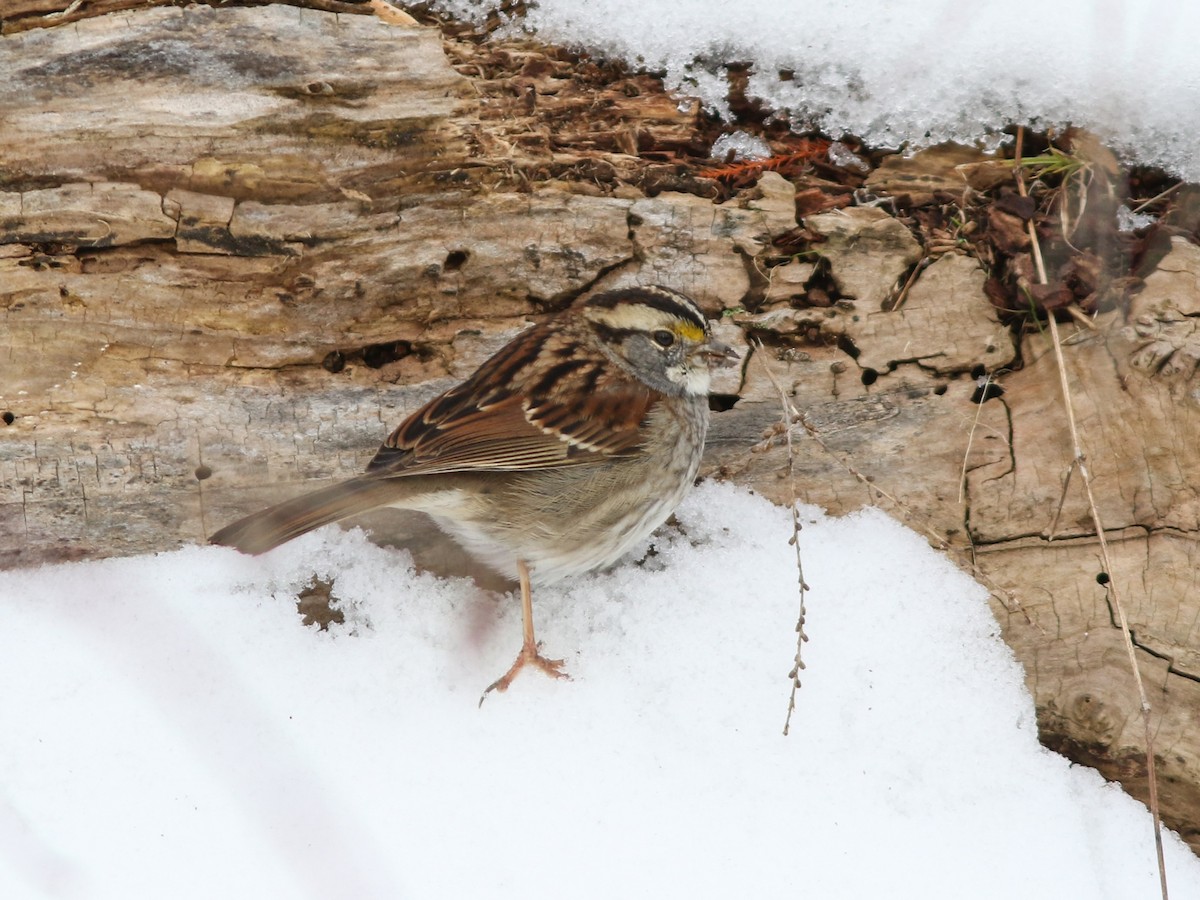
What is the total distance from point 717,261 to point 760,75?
71 cm

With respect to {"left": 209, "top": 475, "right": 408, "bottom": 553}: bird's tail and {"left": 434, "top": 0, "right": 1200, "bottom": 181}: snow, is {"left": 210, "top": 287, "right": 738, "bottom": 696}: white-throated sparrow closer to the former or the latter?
{"left": 209, "top": 475, "right": 408, "bottom": 553}: bird's tail

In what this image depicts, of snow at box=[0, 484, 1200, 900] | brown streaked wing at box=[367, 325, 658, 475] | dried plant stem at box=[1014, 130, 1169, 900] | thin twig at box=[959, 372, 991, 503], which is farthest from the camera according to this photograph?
thin twig at box=[959, 372, 991, 503]

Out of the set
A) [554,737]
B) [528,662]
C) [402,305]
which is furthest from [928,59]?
[554,737]

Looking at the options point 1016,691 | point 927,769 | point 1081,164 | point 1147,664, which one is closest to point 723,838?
point 927,769

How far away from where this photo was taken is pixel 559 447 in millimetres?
3566

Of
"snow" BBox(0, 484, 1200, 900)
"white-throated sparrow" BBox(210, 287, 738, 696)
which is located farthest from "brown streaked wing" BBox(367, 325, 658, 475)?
"snow" BBox(0, 484, 1200, 900)

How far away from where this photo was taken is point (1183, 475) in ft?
11.1

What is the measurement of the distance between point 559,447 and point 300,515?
838 mm

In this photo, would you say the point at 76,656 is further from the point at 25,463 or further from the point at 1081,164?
the point at 1081,164

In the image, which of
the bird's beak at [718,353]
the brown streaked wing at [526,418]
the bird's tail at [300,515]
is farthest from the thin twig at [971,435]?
the bird's tail at [300,515]

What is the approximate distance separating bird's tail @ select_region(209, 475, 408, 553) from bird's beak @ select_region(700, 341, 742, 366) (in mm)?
1144

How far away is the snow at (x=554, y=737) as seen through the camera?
2.87 m

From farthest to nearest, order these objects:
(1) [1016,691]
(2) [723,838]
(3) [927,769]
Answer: (1) [1016,691] < (3) [927,769] < (2) [723,838]

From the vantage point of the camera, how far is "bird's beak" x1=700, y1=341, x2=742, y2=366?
3674 mm
